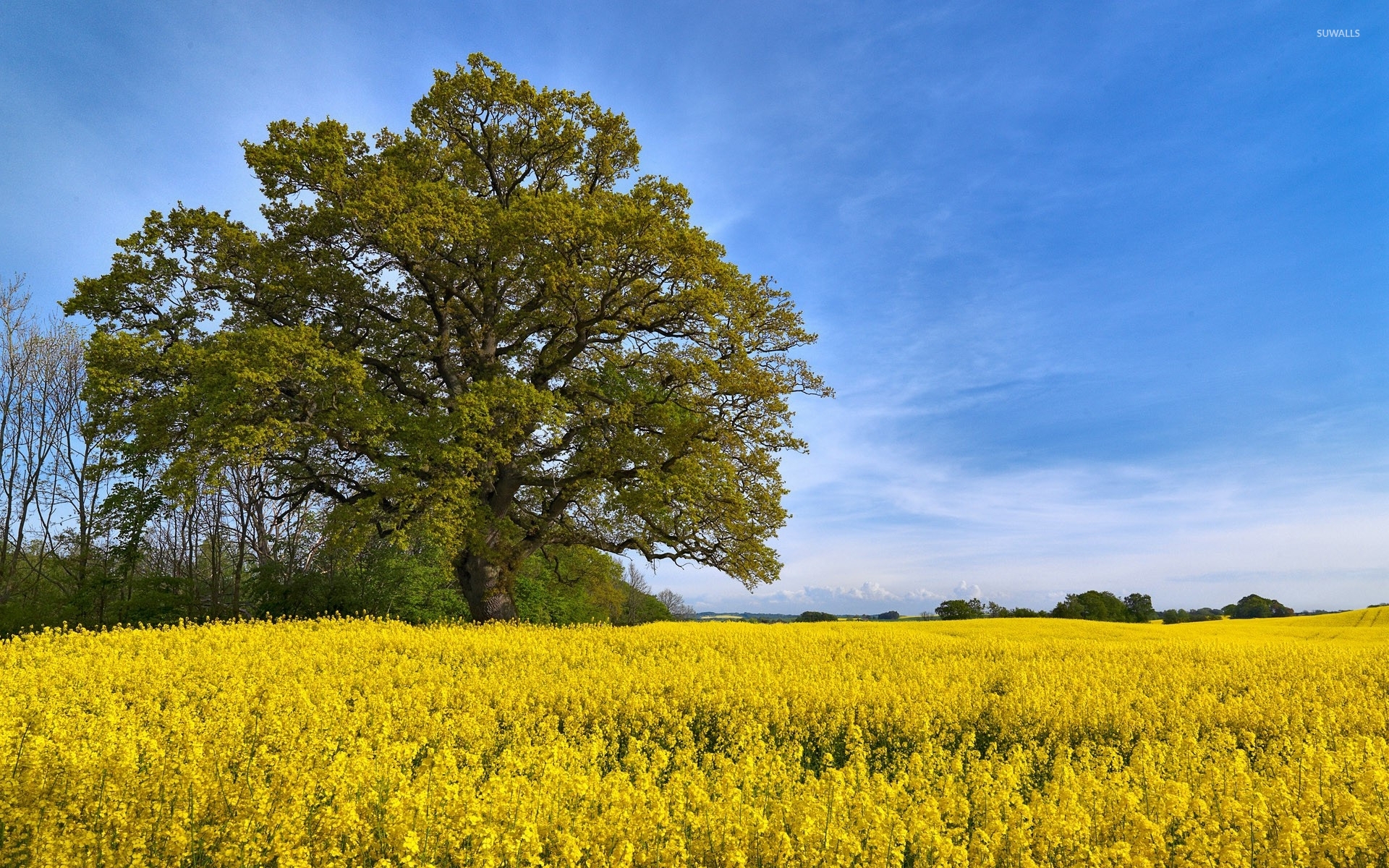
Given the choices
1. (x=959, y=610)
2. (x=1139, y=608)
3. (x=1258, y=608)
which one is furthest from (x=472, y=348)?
(x=1258, y=608)

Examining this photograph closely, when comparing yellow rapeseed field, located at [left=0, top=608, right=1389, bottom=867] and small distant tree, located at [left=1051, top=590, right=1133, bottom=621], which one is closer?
yellow rapeseed field, located at [left=0, top=608, right=1389, bottom=867]

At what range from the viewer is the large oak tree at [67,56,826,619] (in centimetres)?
1466

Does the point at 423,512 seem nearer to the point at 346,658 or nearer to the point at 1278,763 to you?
the point at 346,658

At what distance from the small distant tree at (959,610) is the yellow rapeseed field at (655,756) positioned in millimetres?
21740

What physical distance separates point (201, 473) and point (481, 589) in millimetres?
6512

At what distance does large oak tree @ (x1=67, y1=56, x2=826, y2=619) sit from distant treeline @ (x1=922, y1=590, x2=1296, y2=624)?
793 inches

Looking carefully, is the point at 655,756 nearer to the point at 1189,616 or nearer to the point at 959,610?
the point at 959,610

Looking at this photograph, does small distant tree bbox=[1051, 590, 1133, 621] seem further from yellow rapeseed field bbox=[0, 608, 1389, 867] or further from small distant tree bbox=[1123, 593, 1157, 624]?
yellow rapeseed field bbox=[0, 608, 1389, 867]

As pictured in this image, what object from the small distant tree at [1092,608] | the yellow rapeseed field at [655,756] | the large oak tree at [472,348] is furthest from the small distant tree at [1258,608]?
the large oak tree at [472,348]

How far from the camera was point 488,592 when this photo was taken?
1766cm

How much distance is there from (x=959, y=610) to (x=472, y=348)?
86.1 ft

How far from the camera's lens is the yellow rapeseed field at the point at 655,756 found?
3.84 metres

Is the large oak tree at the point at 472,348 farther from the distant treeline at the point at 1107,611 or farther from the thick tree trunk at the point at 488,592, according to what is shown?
the distant treeline at the point at 1107,611

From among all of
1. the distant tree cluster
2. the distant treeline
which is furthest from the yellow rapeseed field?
the distant tree cluster
